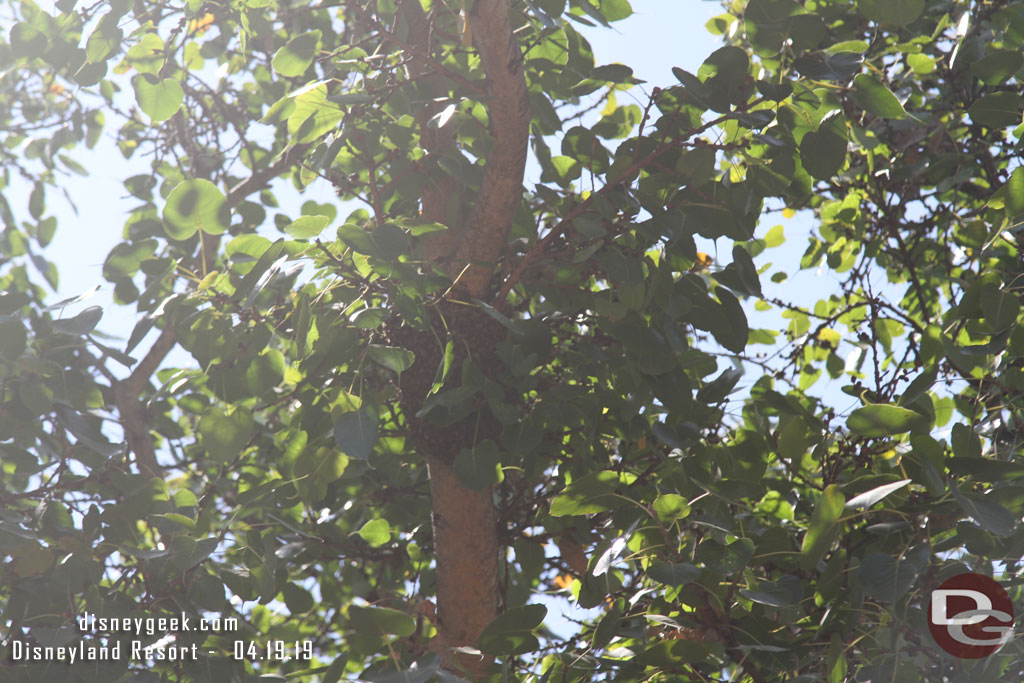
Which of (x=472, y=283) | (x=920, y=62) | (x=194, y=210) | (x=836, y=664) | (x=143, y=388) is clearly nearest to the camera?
(x=836, y=664)

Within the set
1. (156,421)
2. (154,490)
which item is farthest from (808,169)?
(156,421)

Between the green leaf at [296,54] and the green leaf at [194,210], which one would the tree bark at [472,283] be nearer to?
the green leaf at [296,54]

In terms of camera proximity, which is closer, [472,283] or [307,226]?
[307,226]

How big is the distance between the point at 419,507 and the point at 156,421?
2.29 ft

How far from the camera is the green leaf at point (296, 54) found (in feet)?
5.10

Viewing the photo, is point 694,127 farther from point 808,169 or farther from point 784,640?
point 784,640

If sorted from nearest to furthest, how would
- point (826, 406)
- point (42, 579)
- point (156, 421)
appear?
point (42, 579) → point (826, 406) → point (156, 421)

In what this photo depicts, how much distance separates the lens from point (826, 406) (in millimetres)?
1789

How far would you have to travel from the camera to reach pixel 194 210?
133cm

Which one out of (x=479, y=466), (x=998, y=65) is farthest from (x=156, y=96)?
(x=998, y=65)

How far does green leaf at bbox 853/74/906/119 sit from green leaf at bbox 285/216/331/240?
2.76ft

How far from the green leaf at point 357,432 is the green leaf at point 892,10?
3.14ft

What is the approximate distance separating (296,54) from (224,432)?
2.43 ft

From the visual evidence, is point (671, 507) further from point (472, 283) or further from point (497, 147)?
point (497, 147)
